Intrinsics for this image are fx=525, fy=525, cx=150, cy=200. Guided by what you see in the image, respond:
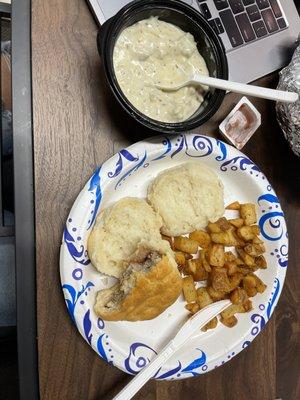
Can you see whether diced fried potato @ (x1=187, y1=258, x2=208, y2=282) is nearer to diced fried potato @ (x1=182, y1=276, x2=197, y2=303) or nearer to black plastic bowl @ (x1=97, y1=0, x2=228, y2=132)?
diced fried potato @ (x1=182, y1=276, x2=197, y2=303)

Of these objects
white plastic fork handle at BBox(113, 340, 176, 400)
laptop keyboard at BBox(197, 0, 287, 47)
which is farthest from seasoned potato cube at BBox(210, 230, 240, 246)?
laptop keyboard at BBox(197, 0, 287, 47)

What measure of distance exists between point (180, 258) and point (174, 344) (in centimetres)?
16

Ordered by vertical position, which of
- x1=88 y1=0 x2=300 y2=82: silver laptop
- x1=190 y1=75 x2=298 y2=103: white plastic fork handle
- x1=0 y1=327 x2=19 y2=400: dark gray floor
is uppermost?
x1=88 y1=0 x2=300 y2=82: silver laptop

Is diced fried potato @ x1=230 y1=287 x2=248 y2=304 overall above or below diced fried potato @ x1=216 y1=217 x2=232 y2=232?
below

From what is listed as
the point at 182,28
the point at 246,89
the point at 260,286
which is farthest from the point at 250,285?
the point at 182,28

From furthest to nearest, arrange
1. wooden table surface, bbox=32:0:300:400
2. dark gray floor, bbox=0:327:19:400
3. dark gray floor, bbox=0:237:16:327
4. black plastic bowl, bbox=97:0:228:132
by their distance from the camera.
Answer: dark gray floor, bbox=0:327:19:400 < dark gray floor, bbox=0:237:16:327 < wooden table surface, bbox=32:0:300:400 < black plastic bowl, bbox=97:0:228:132

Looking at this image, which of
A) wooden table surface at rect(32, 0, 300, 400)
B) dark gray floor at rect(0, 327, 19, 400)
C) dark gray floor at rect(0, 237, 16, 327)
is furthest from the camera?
dark gray floor at rect(0, 327, 19, 400)

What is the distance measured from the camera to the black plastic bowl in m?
0.84

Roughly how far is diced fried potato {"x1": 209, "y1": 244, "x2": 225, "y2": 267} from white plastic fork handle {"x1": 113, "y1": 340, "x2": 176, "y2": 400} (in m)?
0.17

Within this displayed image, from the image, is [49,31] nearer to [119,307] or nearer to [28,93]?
[28,93]

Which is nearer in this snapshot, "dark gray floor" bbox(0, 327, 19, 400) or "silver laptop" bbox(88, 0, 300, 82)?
"silver laptop" bbox(88, 0, 300, 82)

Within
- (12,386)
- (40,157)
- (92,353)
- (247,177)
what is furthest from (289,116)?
(12,386)

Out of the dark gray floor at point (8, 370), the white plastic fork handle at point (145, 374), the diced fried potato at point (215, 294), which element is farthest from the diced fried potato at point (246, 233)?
the dark gray floor at point (8, 370)

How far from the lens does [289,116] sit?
3.13ft
